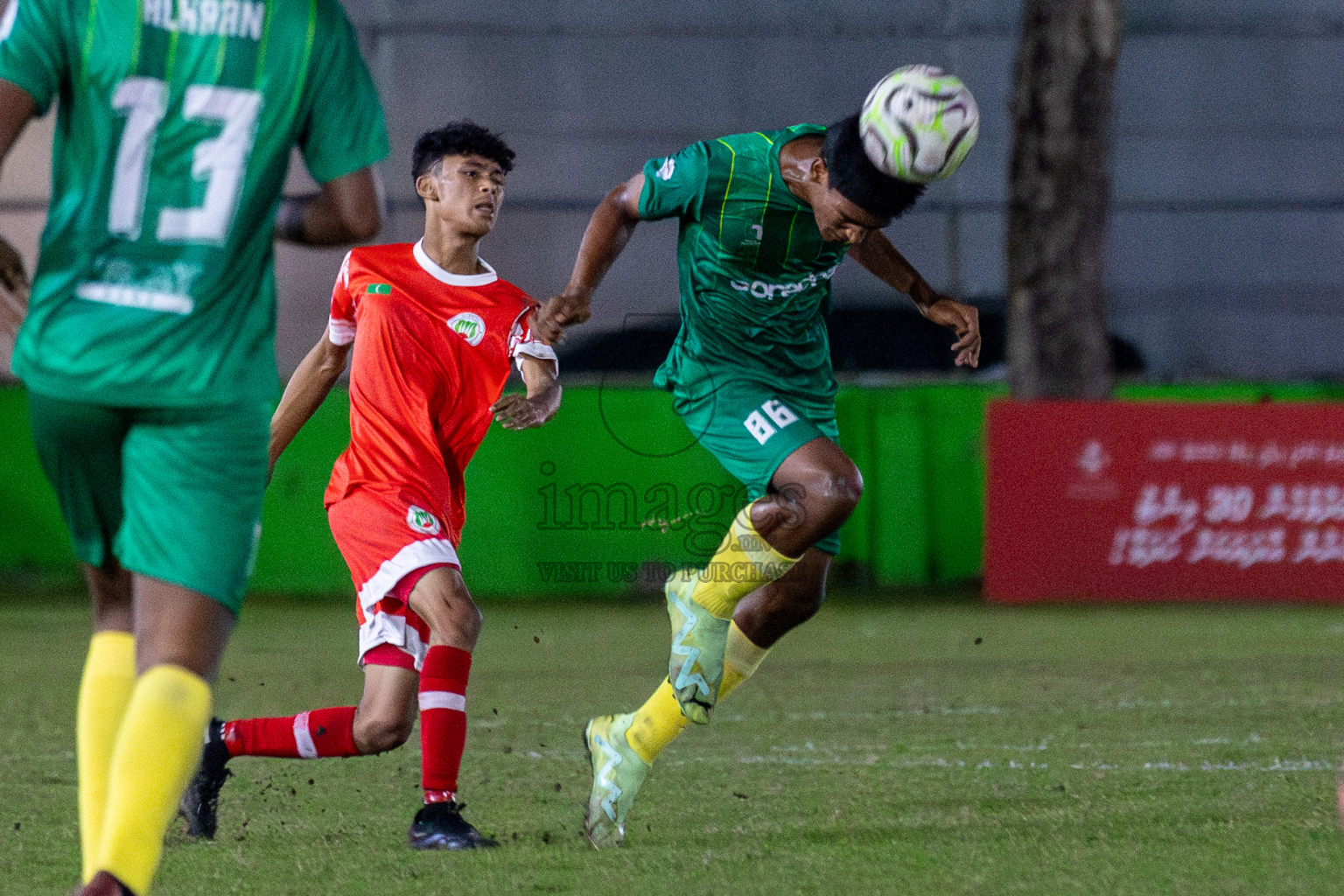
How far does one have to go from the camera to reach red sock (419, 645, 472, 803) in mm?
4480

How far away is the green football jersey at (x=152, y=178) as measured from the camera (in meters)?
2.95

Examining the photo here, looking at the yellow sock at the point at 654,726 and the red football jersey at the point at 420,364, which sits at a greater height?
the red football jersey at the point at 420,364

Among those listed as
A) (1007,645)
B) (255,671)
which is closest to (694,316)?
(255,671)

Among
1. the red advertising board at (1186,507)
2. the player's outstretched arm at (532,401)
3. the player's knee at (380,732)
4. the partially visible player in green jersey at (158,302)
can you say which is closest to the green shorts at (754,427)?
the player's outstretched arm at (532,401)

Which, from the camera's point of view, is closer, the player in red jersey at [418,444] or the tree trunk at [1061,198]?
the player in red jersey at [418,444]

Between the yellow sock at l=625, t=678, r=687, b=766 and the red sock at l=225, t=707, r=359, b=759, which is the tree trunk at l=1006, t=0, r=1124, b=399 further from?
the red sock at l=225, t=707, r=359, b=759

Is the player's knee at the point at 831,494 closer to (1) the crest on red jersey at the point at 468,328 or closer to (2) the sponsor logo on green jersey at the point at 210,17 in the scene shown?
(1) the crest on red jersey at the point at 468,328

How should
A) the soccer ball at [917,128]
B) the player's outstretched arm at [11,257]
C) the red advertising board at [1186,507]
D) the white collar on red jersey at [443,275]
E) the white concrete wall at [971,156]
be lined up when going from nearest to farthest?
the player's outstretched arm at [11,257]
the soccer ball at [917,128]
the white collar on red jersey at [443,275]
the red advertising board at [1186,507]
the white concrete wall at [971,156]

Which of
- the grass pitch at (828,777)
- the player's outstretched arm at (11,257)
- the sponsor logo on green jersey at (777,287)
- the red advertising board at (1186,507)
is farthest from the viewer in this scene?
the red advertising board at (1186,507)

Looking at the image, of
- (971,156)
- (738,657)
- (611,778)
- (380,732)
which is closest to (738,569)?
(738,657)

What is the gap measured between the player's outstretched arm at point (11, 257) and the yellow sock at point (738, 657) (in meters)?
2.38

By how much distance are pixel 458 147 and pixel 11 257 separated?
6.65 ft

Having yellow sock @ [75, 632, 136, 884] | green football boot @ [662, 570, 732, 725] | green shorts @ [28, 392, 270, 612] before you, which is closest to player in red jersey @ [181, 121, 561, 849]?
green football boot @ [662, 570, 732, 725]

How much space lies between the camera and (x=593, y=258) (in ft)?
15.2
